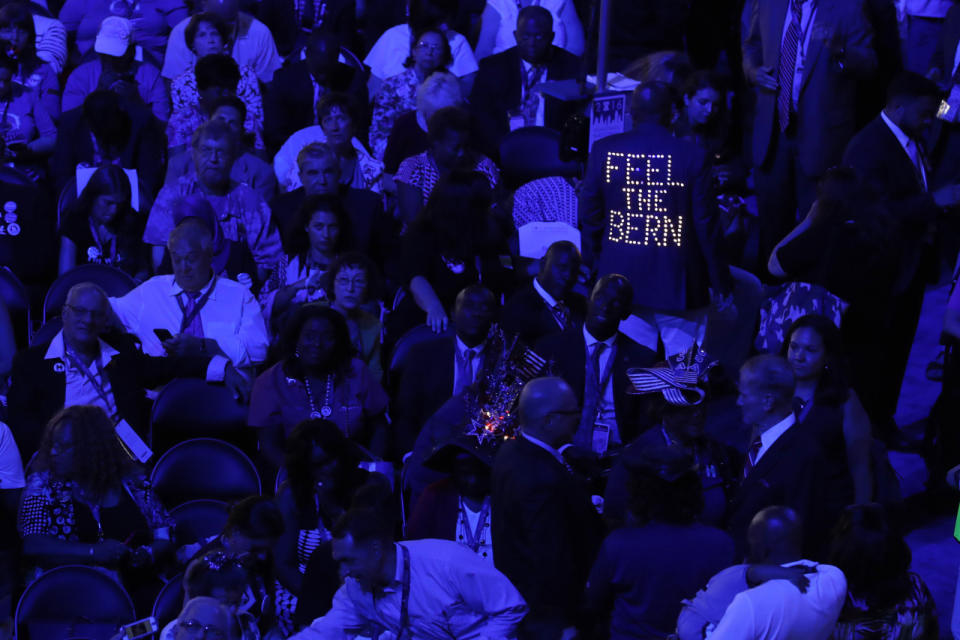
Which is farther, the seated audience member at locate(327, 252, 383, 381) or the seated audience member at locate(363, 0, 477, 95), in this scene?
the seated audience member at locate(363, 0, 477, 95)

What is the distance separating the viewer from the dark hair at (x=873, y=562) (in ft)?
17.2

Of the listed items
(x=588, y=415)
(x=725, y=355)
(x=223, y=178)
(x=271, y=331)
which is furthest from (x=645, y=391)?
(x=223, y=178)

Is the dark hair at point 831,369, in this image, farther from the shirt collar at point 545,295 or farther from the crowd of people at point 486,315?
the shirt collar at point 545,295

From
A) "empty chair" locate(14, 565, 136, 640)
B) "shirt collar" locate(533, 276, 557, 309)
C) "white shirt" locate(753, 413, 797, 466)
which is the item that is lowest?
"empty chair" locate(14, 565, 136, 640)

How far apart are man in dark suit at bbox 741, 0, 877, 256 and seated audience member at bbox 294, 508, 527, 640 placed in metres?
4.01

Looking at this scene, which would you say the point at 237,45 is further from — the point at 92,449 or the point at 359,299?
the point at 92,449

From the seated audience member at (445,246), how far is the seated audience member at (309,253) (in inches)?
14.1

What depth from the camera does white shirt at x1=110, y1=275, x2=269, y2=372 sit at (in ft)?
24.6

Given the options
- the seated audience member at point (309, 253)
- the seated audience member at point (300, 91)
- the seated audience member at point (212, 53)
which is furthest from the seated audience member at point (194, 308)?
the seated audience member at point (300, 91)

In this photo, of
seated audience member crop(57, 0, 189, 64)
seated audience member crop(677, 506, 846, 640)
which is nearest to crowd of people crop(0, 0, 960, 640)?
seated audience member crop(677, 506, 846, 640)

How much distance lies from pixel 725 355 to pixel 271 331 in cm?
227

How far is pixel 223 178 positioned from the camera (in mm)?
8305

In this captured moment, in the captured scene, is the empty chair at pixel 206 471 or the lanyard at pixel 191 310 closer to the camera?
the empty chair at pixel 206 471

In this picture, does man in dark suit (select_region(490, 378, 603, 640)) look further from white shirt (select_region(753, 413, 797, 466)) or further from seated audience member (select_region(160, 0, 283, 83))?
seated audience member (select_region(160, 0, 283, 83))
